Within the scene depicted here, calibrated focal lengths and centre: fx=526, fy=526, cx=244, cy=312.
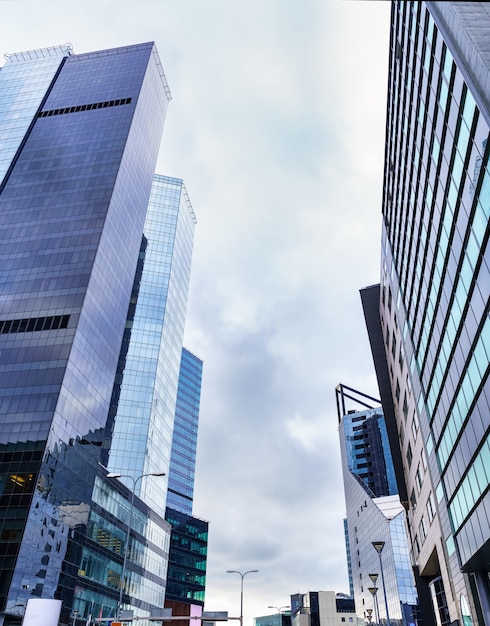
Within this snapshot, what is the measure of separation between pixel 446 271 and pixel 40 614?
32579mm

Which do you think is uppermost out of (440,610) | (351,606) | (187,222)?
(187,222)

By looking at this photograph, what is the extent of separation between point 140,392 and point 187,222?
67.0 meters

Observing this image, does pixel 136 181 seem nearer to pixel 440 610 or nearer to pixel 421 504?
pixel 421 504

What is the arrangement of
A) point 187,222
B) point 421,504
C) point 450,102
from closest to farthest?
point 450,102 < point 421,504 < point 187,222

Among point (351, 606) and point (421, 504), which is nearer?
point (421, 504)

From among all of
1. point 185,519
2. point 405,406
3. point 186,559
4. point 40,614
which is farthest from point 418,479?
point 185,519

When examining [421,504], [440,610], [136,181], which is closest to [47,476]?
[421,504]

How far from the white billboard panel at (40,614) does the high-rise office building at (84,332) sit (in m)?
12.9

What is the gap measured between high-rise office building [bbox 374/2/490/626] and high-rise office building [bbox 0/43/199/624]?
950 inches

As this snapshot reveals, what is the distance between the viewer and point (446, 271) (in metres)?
38.5

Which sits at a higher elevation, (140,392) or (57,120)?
(57,120)

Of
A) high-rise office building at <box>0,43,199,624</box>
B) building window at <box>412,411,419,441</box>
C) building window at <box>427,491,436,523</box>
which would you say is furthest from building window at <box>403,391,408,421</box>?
high-rise office building at <box>0,43,199,624</box>

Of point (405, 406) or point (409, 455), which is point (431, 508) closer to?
point (409, 455)

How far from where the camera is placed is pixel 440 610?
58094 millimetres
